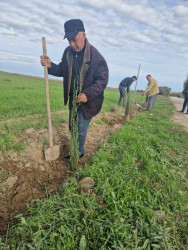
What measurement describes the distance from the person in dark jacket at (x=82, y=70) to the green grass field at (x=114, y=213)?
958 millimetres

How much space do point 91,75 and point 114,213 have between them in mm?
1862

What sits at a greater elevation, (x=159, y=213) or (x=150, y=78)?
(x=150, y=78)

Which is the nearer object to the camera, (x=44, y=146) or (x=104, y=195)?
(x=104, y=195)

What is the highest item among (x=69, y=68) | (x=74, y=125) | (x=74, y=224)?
(x=69, y=68)

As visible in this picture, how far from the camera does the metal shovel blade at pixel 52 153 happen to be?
2754mm

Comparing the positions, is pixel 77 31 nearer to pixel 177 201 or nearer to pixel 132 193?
pixel 132 193

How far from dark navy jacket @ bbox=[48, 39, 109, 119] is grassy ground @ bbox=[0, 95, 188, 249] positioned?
962 millimetres

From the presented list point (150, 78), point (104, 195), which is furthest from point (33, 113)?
point (150, 78)

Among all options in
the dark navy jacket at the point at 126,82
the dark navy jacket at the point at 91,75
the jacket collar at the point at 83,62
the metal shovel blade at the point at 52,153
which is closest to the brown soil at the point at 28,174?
the metal shovel blade at the point at 52,153

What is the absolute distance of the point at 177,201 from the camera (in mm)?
2002

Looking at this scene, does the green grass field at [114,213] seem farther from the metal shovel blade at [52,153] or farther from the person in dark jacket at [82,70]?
the person in dark jacket at [82,70]

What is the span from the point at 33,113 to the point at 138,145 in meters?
3.45

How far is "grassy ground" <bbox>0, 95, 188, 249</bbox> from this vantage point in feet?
4.65

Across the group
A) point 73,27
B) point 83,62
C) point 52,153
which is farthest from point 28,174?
point 73,27
